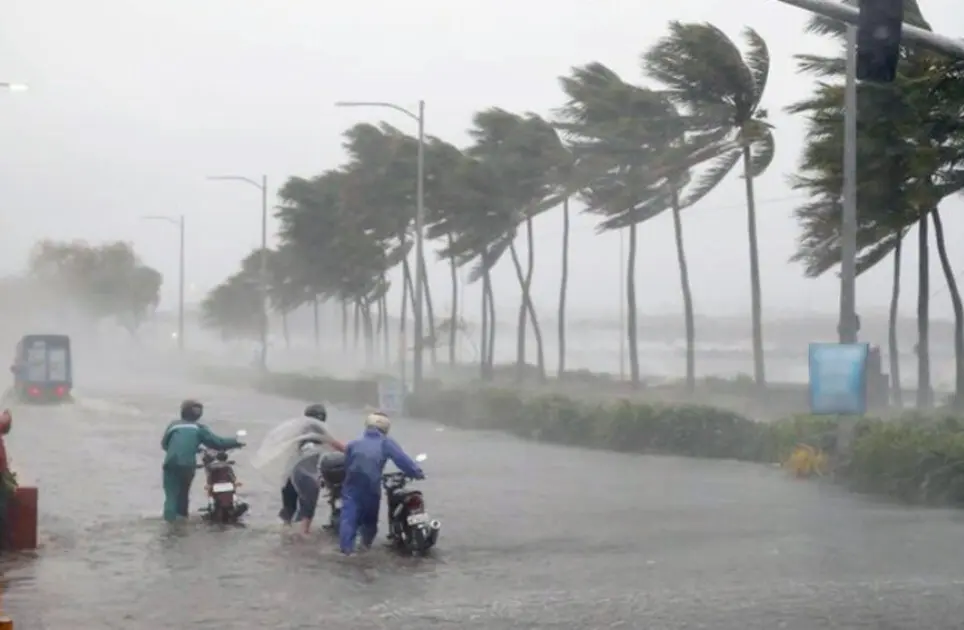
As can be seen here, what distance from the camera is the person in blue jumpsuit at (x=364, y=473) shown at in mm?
14828

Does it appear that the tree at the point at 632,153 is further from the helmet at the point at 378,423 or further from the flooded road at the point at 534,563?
the helmet at the point at 378,423

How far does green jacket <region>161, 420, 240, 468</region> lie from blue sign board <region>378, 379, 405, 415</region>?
25.5m

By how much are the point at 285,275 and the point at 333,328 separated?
69.2 m

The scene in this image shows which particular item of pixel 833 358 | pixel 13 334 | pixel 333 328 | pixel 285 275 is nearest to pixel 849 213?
pixel 833 358

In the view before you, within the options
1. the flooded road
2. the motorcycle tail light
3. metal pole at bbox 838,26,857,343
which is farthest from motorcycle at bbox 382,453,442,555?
metal pole at bbox 838,26,857,343

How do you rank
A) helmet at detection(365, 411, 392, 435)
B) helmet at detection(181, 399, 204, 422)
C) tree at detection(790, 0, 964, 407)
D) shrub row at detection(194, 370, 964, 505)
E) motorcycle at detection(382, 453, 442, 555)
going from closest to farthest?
motorcycle at detection(382, 453, 442, 555) < helmet at detection(365, 411, 392, 435) < helmet at detection(181, 399, 204, 422) < shrub row at detection(194, 370, 964, 505) < tree at detection(790, 0, 964, 407)

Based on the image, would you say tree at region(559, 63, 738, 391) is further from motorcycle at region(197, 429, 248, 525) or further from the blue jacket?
the blue jacket

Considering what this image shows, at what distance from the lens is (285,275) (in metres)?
90.8

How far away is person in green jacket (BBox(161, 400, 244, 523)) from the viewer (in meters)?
17.0

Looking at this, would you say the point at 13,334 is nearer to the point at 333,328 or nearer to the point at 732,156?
the point at 333,328

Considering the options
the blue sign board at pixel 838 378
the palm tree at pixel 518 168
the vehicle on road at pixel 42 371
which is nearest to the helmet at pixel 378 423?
the blue sign board at pixel 838 378

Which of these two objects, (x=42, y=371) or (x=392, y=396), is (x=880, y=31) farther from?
(x=42, y=371)

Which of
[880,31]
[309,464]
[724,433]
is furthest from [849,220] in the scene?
[880,31]

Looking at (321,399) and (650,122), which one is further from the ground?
(650,122)
